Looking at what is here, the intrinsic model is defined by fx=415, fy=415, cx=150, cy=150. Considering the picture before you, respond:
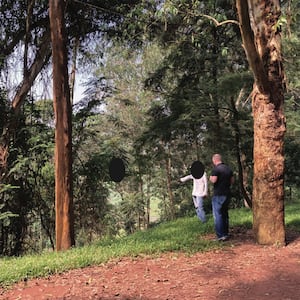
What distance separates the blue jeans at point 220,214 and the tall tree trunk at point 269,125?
801mm

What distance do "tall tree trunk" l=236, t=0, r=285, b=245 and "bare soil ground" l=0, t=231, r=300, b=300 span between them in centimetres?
51

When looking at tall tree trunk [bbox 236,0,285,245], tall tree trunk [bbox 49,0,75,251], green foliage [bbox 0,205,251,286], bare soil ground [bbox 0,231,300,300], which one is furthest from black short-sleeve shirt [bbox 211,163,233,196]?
tall tree trunk [bbox 49,0,75,251]

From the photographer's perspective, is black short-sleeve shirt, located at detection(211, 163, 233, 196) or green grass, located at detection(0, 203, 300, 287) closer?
green grass, located at detection(0, 203, 300, 287)

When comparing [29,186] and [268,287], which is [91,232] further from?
[268,287]

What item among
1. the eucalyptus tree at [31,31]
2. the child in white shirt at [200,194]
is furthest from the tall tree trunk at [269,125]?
the eucalyptus tree at [31,31]

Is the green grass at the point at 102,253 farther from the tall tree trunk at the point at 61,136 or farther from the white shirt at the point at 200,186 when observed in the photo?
the white shirt at the point at 200,186

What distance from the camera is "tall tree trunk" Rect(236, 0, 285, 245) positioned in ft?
24.9

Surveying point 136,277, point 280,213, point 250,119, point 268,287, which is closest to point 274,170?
point 280,213

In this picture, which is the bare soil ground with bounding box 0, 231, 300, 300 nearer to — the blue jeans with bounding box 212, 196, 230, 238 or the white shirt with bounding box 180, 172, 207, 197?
the blue jeans with bounding box 212, 196, 230, 238

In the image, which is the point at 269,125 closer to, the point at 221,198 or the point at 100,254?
the point at 221,198

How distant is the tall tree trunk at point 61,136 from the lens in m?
9.50

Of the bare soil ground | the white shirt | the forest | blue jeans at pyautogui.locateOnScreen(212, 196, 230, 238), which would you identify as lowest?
the bare soil ground

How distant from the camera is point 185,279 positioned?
5.89 meters

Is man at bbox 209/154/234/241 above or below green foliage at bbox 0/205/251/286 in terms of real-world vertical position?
above
